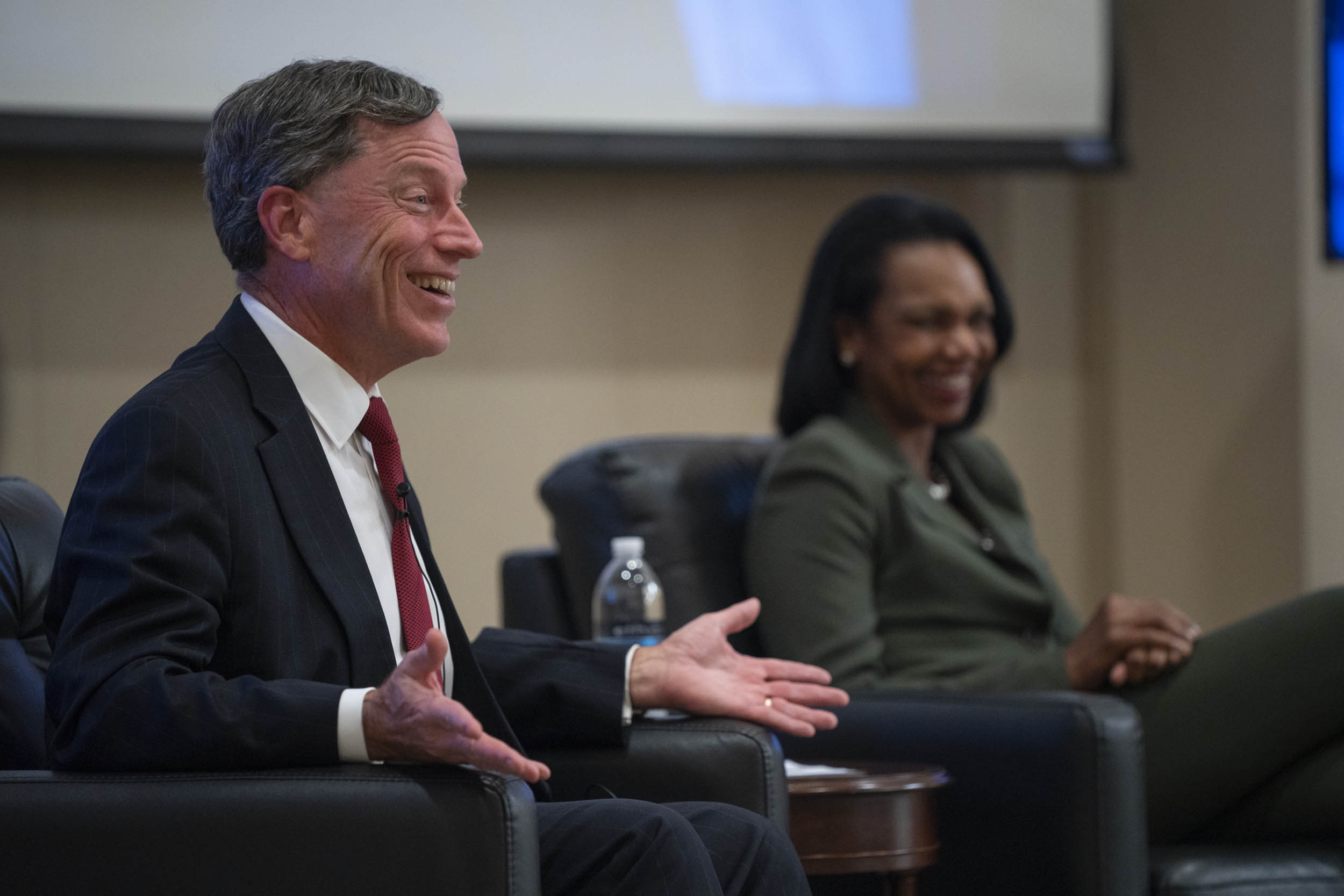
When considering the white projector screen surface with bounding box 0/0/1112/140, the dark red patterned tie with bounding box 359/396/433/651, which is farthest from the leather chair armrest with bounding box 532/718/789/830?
the white projector screen surface with bounding box 0/0/1112/140

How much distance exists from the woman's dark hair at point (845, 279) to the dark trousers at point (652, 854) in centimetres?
130

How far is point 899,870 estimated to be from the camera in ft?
5.83

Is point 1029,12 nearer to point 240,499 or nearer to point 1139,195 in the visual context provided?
point 1139,195

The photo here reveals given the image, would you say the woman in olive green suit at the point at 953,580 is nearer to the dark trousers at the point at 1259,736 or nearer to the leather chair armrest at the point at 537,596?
the dark trousers at the point at 1259,736

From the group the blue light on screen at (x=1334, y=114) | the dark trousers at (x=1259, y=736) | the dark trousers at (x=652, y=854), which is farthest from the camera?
the blue light on screen at (x=1334, y=114)

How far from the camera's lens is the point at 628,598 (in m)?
2.40

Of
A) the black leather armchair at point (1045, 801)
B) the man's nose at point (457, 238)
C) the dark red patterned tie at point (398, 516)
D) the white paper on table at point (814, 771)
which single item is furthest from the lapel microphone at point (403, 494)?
the black leather armchair at point (1045, 801)

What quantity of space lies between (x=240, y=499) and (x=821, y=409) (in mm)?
1441

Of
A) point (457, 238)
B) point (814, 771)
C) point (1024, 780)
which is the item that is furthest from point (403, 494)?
point (1024, 780)

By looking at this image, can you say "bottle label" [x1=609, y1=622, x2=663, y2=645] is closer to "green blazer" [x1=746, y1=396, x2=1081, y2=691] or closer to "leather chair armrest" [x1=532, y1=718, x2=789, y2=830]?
"green blazer" [x1=746, y1=396, x2=1081, y2=691]

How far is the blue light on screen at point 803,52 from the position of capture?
3545 mm

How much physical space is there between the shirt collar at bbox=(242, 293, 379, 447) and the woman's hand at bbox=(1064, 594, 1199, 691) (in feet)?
3.87

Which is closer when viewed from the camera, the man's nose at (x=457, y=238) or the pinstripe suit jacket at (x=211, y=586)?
the pinstripe suit jacket at (x=211, y=586)

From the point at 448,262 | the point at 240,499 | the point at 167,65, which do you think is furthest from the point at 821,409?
the point at 167,65
